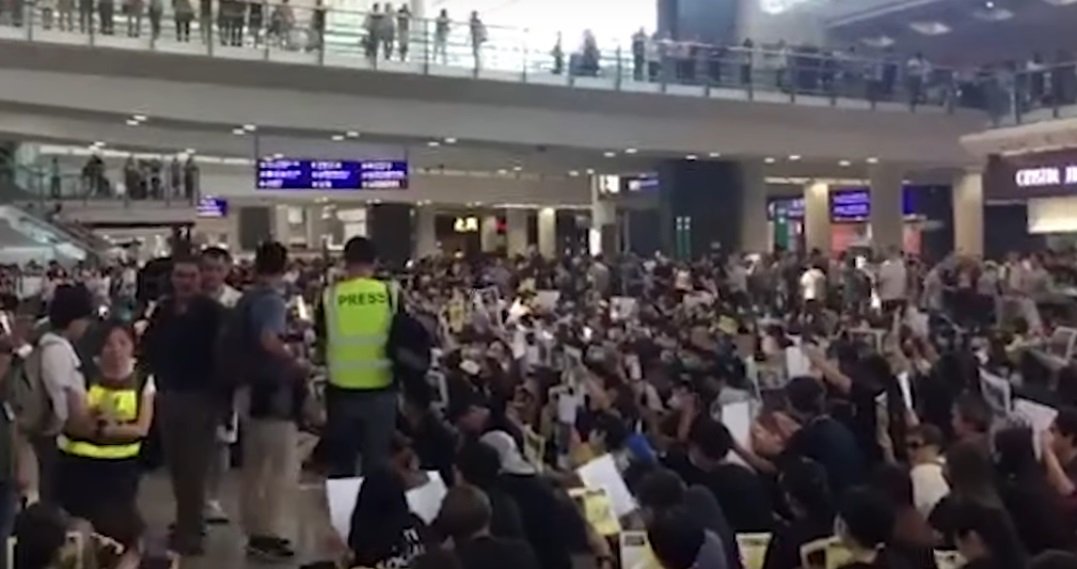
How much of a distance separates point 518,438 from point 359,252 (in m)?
1.38

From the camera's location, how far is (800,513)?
6.58m

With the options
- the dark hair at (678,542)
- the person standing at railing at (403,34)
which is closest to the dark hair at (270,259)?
the dark hair at (678,542)

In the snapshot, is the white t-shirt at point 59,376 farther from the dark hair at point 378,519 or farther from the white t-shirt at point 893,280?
the white t-shirt at point 893,280

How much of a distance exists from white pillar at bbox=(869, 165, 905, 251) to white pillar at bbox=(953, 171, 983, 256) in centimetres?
175

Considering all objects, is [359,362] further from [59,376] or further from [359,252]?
[59,376]

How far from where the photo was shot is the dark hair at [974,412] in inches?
320

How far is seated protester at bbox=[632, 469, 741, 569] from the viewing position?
625cm

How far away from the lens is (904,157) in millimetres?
38750

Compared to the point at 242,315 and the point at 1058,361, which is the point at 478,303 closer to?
the point at 1058,361

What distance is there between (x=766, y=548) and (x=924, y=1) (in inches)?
1603

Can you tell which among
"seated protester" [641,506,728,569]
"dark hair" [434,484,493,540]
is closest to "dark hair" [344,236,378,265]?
"dark hair" [434,484,493,540]

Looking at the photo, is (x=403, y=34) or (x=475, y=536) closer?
(x=475, y=536)

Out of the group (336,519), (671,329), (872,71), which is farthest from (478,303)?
(872,71)

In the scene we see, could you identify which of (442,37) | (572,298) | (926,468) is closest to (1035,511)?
(926,468)
